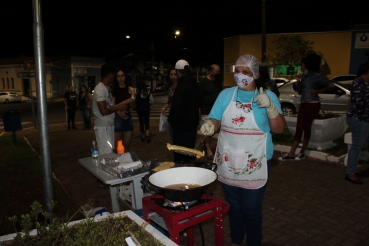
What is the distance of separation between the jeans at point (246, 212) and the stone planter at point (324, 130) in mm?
4235

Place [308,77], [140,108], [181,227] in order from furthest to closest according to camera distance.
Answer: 1. [140,108]
2. [308,77]
3. [181,227]

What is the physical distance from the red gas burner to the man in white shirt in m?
2.30

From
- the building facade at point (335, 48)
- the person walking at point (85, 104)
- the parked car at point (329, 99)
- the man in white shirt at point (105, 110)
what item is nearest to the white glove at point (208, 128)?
the man in white shirt at point (105, 110)

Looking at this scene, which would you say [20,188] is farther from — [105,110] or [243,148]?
[243,148]

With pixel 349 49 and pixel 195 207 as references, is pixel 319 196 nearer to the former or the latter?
pixel 195 207

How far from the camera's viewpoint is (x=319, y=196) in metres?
4.68

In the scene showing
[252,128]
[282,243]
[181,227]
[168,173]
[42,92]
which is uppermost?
[42,92]

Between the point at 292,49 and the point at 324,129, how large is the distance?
1926 centimetres

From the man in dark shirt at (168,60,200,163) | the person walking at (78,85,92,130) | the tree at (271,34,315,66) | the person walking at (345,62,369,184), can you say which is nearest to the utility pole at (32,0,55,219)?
the man in dark shirt at (168,60,200,163)

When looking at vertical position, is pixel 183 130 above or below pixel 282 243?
above

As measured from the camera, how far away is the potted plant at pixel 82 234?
1968 millimetres

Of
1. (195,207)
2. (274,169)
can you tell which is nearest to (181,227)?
(195,207)

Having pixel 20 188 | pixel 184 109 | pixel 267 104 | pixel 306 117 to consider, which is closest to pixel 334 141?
pixel 306 117

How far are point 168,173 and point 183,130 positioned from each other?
193 centimetres
